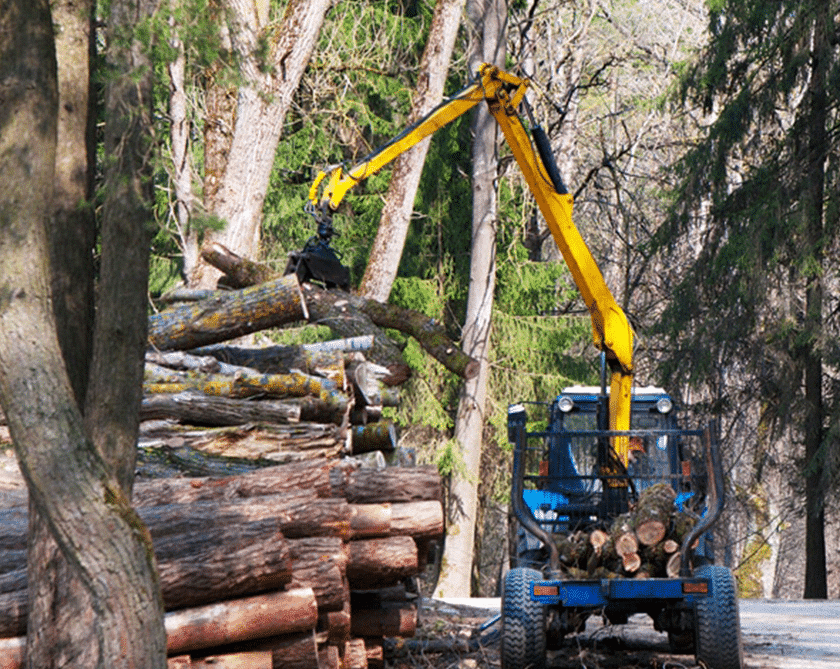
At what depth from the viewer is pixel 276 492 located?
7.98 meters

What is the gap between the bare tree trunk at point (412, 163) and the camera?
1934 cm

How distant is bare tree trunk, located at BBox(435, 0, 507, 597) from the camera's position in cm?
2242

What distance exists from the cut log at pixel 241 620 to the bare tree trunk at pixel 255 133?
782 cm

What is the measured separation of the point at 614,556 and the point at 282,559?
3627 mm

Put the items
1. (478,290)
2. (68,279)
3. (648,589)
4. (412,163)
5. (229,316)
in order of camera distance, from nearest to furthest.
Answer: (68,279) < (648,589) < (229,316) < (412,163) < (478,290)

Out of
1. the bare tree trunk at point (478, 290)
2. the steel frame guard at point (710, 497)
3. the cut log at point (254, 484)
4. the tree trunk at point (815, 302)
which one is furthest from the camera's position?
the bare tree trunk at point (478, 290)

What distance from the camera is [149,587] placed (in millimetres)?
5215

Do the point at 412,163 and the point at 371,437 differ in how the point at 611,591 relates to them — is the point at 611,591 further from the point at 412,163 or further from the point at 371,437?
the point at 412,163

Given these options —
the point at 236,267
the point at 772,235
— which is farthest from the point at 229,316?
the point at 772,235

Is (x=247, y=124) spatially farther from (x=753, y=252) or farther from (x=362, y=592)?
(x=753, y=252)

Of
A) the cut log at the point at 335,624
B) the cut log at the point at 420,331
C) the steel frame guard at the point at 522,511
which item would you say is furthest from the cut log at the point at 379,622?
the cut log at the point at 420,331

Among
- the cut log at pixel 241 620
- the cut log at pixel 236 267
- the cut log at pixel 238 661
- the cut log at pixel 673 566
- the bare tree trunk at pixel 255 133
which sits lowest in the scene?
the cut log at pixel 238 661

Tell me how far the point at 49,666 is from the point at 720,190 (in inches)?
731

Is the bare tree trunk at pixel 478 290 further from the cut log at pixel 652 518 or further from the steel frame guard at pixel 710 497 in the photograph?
the cut log at pixel 652 518
